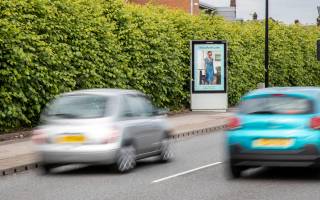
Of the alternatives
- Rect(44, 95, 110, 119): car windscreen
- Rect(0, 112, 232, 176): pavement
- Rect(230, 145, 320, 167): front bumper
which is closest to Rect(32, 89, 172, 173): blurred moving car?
Rect(44, 95, 110, 119): car windscreen

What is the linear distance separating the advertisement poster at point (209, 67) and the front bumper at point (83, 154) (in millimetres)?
18573

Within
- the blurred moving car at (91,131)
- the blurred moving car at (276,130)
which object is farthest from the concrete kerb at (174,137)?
the blurred moving car at (276,130)

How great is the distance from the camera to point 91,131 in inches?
537

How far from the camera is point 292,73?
44.5m

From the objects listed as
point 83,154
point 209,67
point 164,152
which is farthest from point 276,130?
point 209,67

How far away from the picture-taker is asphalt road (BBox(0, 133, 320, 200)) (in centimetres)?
1148

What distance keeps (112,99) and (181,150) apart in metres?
5.20

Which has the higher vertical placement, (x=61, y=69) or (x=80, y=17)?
(x=80, y=17)

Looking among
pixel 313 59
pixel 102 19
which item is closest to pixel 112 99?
pixel 102 19

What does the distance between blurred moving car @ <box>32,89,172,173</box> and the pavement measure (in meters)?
1.00

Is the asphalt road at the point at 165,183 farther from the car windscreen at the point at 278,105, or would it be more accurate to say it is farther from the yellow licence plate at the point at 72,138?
the car windscreen at the point at 278,105

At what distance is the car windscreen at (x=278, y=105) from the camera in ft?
42.5

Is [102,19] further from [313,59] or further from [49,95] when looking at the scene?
[313,59]

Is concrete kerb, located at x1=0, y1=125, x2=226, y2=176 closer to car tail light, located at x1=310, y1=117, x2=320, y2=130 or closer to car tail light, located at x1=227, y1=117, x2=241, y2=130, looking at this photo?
car tail light, located at x1=227, y1=117, x2=241, y2=130
